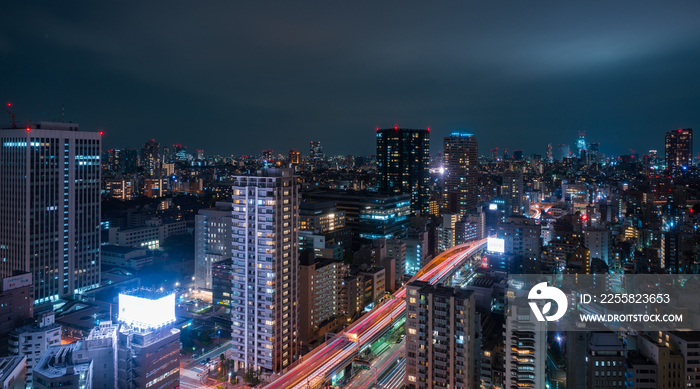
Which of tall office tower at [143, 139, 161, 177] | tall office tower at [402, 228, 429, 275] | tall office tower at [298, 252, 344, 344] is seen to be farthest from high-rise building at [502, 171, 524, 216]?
tall office tower at [143, 139, 161, 177]

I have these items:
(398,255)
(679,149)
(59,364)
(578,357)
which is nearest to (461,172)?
(679,149)

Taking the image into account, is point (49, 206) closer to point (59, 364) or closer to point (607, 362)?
point (59, 364)

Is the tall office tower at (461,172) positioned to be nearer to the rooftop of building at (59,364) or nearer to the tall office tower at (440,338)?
the tall office tower at (440,338)

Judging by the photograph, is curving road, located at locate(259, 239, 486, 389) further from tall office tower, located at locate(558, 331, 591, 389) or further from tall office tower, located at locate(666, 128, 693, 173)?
tall office tower, located at locate(666, 128, 693, 173)

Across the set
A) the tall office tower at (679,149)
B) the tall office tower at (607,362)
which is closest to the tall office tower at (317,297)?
the tall office tower at (607,362)

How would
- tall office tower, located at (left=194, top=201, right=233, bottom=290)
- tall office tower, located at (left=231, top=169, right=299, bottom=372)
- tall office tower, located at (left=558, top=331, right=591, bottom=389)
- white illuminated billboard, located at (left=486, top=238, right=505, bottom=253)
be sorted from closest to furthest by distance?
tall office tower, located at (left=558, top=331, right=591, bottom=389)
tall office tower, located at (left=231, top=169, right=299, bottom=372)
tall office tower, located at (left=194, top=201, right=233, bottom=290)
white illuminated billboard, located at (left=486, top=238, right=505, bottom=253)

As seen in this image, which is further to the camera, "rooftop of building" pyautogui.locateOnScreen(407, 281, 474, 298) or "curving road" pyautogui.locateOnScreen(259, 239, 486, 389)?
"curving road" pyautogui.locateOnScreen(259, 239, 486, 389)
